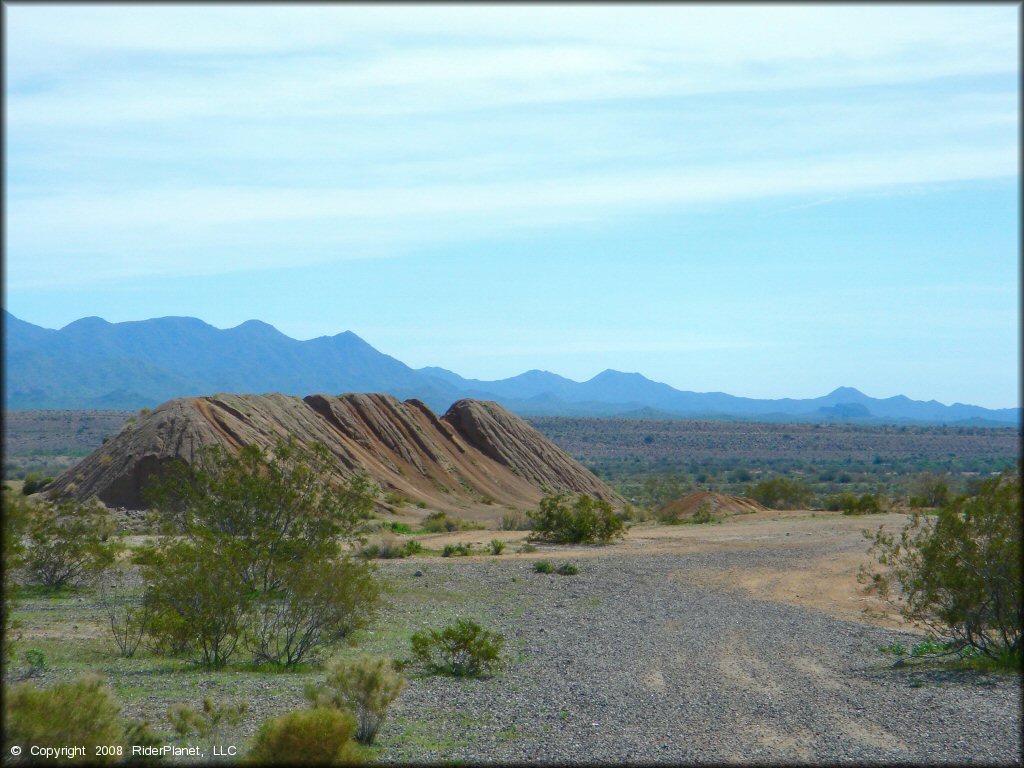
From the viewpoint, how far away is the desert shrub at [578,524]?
41125mm

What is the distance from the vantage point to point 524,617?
2142cm

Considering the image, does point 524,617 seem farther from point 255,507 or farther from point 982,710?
point 982,710

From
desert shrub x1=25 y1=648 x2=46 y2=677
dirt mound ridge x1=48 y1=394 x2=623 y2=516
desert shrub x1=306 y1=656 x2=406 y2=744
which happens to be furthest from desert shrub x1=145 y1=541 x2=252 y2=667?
dirt mound ridge x1=48 y1=394 x2=623 y2=516

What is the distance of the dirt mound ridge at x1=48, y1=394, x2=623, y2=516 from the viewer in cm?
4428

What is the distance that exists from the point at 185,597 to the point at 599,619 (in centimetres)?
946

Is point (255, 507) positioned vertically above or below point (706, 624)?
above

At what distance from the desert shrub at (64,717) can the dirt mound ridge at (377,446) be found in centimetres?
3065

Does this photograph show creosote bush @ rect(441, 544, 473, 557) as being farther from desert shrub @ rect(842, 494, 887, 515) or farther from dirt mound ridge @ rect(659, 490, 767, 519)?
desert shrub @ rect(842, 494, 887, 515)

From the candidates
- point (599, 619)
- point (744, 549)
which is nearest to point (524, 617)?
point (599, 619)

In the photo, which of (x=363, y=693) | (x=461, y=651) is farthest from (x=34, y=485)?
(x=363, y=693)

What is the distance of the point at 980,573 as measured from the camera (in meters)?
15.2

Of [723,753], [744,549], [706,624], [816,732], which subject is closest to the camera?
[723,753]

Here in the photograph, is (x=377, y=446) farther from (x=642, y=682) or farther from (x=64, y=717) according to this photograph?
(x=64, y=717)

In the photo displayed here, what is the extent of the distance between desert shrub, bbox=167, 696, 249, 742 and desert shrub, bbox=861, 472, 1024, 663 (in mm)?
11250
